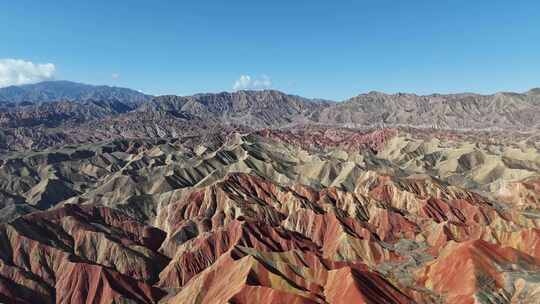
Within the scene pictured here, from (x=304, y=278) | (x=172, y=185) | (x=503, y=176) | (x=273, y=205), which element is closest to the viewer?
(x=304, y=278)

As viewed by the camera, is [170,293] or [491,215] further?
[491,215]

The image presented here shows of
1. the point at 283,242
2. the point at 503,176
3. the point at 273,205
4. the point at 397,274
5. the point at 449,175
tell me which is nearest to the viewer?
the point at 397,274

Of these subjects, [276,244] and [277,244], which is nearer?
[276,244]

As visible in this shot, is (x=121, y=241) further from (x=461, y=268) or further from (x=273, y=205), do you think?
(x=461, y=268)

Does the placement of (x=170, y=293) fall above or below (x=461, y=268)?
below

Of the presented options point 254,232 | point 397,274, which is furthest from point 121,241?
point 397,274

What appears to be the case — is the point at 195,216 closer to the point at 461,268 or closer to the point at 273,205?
the point at 273,205

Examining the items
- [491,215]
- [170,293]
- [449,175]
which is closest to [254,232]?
[170,293]

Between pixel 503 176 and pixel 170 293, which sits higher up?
pixel 503 176

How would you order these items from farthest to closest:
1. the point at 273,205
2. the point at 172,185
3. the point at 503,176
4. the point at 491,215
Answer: the point at 503,176 → the point at 172,185 → the point at 273,205 → the point at 491,215
